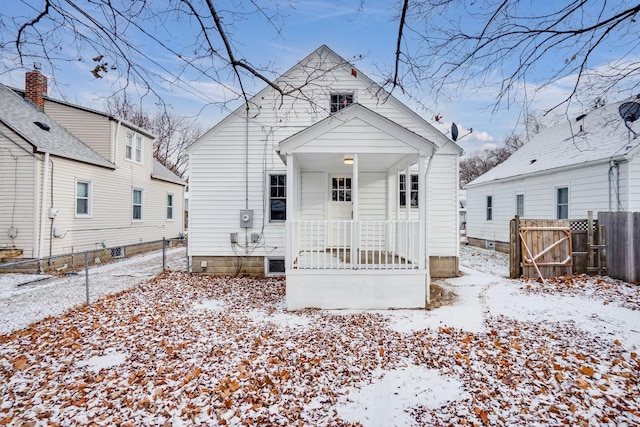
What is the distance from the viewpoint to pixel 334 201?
898cm

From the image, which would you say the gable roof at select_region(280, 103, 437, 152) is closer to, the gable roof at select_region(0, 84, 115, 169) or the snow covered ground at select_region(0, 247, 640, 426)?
the snow covered ground at select_region(0, 247, 640, 426)

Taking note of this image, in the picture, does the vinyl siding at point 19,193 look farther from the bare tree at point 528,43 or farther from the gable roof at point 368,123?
the bare tree at point 528,43

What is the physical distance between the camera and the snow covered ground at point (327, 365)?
2.97m

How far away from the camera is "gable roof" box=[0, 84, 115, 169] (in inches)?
377

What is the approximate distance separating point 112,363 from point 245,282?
4.44 metres

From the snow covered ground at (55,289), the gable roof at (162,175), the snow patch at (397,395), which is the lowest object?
the snow patch at (397,395)

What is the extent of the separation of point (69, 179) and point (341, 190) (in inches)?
357

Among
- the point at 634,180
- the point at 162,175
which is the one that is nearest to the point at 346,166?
the point at 634,180

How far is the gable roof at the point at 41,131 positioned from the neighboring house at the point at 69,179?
0.03 m

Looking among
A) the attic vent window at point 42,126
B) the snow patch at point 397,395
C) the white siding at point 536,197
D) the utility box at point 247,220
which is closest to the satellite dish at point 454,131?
the white siding at point 536,197

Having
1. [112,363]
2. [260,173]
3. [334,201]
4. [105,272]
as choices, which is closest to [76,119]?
[105,272]

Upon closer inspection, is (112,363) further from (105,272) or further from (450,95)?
(105,272)

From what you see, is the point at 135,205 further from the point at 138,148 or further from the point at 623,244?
the point at 623,244

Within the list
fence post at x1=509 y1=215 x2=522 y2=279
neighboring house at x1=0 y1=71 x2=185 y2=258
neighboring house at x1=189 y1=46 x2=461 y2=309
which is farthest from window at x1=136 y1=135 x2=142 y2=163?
fence post at x1=509 y1=215 x2=522 y2=279
